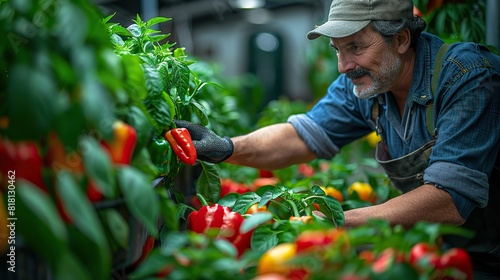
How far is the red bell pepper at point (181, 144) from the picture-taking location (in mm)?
1798

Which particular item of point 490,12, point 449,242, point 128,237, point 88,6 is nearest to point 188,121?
point 128,237

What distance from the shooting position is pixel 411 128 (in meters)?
2.24

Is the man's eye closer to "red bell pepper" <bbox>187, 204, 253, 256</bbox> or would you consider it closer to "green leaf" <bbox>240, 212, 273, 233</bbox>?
"red bell pepper" <bbox>187, 204, 253, 256</bbox>

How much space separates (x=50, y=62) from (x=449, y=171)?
133cm

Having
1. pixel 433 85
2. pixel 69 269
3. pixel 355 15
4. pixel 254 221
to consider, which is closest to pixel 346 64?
pixel 355 15

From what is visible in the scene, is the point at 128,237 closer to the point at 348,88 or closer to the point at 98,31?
the point at 98,31

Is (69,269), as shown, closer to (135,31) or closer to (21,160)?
(21,160)

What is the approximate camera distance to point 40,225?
0.99m

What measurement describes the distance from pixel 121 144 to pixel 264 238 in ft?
1.74

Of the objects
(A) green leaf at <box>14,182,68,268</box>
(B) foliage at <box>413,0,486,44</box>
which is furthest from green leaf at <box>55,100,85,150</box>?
(B) foliage at <box>413,0,486,44</box>

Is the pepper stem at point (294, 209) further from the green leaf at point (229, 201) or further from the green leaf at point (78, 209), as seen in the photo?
the green leaf at point (78, 209)

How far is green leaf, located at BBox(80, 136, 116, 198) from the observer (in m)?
1.07

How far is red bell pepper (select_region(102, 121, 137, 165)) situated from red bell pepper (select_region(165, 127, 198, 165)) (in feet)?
1.81

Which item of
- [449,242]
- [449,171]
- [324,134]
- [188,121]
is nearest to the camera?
[449,171]
